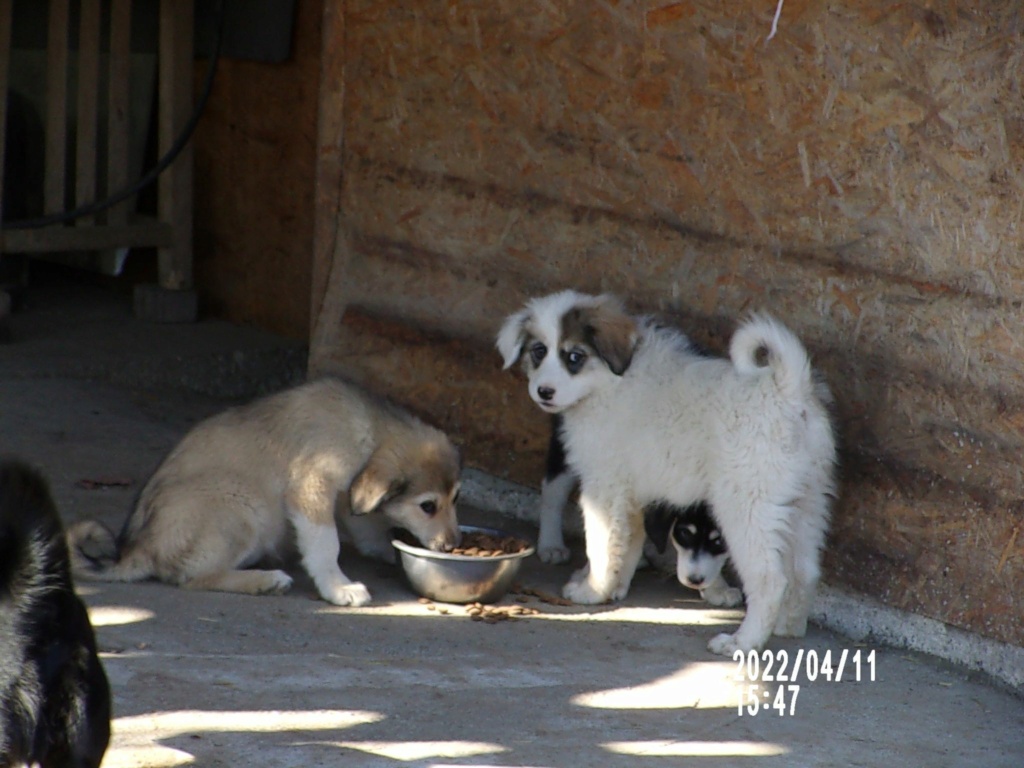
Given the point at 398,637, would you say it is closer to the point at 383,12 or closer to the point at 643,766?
the point at 643,766

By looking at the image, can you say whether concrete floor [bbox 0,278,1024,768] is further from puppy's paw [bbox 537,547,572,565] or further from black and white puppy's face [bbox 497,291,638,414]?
black and white puppy's face [bbox 497,291,638,414]

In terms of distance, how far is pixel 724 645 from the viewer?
500cm

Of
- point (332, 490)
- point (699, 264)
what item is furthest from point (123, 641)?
point (699, 264)

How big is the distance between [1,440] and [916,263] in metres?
4.51

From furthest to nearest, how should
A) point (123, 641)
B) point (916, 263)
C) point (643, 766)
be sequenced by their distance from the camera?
1. point (916, 263)
2. point (123, 641)
3. point (643, 766)

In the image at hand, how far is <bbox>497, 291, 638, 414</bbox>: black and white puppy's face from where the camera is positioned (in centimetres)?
537

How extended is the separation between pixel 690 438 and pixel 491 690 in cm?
123

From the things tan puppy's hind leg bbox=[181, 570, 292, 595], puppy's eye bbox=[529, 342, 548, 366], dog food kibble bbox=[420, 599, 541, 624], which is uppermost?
puppy's eye bbox=[529, 342, 548, 366]

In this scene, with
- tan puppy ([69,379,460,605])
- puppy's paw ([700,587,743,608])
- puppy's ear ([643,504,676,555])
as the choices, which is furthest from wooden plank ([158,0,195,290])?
puppy's paw ([700,587,743,608])

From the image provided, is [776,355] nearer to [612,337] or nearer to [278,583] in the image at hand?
[612,337]

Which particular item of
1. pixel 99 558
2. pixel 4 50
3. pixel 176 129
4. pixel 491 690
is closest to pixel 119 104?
pixel 176 129

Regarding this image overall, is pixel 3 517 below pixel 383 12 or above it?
below

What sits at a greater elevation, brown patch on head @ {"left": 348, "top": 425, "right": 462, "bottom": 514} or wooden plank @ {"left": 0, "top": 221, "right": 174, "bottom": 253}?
wooden plank @ {"left": 0, "top": 221, "right": 174, "bottom": 253}

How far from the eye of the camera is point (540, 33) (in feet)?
20.2
